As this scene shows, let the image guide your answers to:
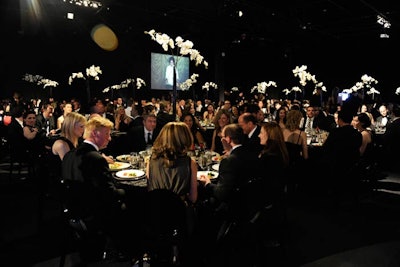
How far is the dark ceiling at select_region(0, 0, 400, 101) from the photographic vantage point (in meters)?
10.2

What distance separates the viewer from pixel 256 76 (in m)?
19.3

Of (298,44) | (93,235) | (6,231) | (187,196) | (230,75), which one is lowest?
(6,231)

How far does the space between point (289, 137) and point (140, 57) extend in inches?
424

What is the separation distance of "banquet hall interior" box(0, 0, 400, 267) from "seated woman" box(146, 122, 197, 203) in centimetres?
96

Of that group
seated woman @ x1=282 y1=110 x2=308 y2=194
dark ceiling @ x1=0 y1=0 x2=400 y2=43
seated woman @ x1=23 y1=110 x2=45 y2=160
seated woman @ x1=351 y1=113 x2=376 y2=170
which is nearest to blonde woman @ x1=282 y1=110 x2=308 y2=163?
seated woman @ x1=282 y1=110 x2=308 y2=194

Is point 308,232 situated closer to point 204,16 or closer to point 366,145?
point 366,145

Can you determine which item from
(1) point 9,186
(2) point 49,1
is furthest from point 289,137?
(2) point 49,1

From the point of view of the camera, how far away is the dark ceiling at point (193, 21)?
403 inches

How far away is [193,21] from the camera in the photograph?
39.6ft

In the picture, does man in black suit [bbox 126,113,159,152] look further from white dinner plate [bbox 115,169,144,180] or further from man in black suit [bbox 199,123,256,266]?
man in black suit [bbox 199,123,256,266]

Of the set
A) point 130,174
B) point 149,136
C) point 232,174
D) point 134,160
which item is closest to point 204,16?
point 149,136

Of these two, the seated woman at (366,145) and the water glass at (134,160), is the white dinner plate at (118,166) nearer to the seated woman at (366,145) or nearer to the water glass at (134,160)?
the water glass at (134,160)

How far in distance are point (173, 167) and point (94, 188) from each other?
2.10 ft

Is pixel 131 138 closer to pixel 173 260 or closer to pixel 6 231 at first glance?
pixel 6 231
